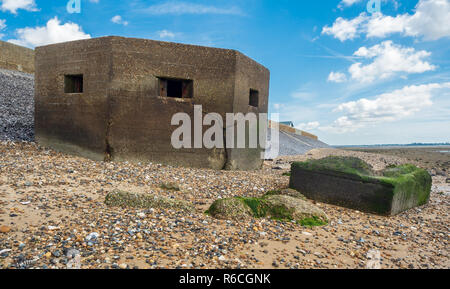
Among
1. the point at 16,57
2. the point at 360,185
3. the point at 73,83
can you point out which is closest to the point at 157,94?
the point at 73,83

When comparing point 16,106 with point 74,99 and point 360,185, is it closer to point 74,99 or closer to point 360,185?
point 74,99

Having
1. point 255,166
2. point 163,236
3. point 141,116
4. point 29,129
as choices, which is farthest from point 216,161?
point 29,129

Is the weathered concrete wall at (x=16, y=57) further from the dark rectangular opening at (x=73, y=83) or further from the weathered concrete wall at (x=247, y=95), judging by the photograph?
the weathered concrete wall at (x=247, y=95)

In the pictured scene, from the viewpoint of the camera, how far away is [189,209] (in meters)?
4.65

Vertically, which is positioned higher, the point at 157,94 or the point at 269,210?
the point at 157,94

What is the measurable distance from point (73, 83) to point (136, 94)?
2.57 meters

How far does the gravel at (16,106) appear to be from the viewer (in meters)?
10.1

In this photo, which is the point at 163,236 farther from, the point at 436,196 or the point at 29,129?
the point at 29,129

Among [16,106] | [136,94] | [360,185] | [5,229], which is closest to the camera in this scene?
[5,229]

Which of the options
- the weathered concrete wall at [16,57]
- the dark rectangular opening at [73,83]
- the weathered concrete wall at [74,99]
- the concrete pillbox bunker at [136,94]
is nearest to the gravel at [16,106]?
the weathered concrete wall at [16,57]

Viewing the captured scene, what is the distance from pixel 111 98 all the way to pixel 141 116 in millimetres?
908

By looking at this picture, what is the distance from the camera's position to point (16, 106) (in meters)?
12.9

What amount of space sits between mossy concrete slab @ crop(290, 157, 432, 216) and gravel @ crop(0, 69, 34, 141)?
948 cm

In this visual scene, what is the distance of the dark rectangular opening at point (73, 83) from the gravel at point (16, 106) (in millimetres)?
2781
